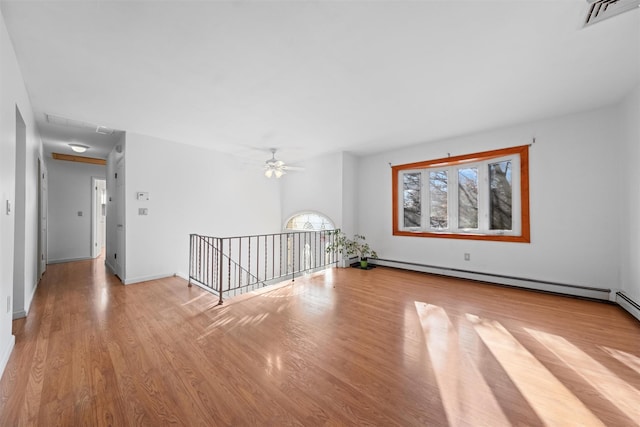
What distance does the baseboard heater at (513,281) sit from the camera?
3186mm

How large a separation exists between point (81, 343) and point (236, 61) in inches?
115

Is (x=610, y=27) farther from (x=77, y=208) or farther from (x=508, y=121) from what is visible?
(x=77, y=208)

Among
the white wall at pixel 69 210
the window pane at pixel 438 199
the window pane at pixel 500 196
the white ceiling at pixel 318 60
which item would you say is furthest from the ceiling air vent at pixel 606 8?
the white wall at pixel 69 210

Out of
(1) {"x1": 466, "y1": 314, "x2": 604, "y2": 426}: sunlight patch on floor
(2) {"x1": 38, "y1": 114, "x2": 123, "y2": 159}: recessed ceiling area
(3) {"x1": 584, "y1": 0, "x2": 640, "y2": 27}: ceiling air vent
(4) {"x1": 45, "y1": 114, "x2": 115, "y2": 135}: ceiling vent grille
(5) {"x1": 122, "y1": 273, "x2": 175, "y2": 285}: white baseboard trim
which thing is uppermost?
(3) {"x1": 584, "y1": 0, "x2": 640, "y2": 27}: ceiling air vent

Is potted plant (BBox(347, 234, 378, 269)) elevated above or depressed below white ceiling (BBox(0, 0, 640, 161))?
below

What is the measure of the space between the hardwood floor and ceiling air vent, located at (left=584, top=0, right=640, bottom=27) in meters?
2.59

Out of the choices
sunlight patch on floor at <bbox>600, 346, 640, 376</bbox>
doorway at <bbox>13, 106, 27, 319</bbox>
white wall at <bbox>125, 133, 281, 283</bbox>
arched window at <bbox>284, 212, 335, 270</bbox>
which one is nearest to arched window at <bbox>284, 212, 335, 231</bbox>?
arched window at <bbox>284, 212, 335, 270</bbox>

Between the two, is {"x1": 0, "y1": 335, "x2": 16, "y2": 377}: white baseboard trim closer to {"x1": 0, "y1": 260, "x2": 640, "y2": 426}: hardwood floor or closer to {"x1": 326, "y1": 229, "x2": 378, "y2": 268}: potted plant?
{"x1": 0, "y1": 260, "x2": 640, "y2": 426}: hardwood floor

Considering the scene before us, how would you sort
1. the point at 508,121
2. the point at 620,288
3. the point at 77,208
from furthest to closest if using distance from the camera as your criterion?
the point at 77,208
the point at 508,121
the point at 620,288

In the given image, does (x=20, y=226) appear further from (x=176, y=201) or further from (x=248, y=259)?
(x=248, y=259)

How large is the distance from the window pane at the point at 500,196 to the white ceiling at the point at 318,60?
0.78 m

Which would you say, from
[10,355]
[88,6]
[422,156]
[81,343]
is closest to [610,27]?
[422,156]

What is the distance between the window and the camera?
147 inches

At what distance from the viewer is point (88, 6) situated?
1598 mm
